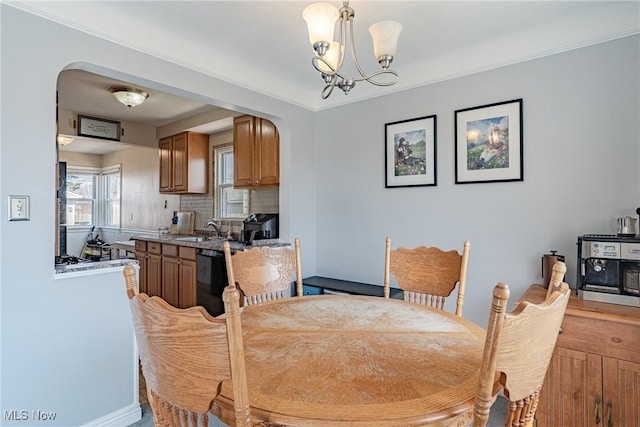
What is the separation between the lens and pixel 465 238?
260 centimetres

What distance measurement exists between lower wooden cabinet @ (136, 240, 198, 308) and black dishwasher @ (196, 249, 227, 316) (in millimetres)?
224

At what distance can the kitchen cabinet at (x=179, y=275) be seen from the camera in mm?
3557

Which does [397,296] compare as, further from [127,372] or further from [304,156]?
[127,372]

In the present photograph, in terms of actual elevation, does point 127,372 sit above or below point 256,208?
below

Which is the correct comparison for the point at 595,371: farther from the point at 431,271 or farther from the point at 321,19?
the point at 321,19

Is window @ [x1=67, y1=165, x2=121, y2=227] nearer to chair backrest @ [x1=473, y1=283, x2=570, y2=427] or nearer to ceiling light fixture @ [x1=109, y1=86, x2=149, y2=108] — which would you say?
ceiling light fixture @ [x1=109, y1=86, x2=149, y2=108]

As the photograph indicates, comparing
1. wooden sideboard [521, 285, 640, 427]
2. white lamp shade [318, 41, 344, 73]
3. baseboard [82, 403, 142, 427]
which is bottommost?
baseboard [82, 403, 142, 427]

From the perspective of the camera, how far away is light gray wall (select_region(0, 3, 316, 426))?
5.40 feet

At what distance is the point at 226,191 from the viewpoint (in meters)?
4.69

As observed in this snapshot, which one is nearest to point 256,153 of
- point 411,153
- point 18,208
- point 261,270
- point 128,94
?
point 128,94

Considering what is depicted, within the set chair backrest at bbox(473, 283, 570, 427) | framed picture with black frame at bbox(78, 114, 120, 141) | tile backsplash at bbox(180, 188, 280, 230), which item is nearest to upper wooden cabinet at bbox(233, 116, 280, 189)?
tile backsplash at bbox(180, 188, 280, 230)

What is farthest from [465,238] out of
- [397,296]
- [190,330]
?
[190,330]

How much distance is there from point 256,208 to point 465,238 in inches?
98.9

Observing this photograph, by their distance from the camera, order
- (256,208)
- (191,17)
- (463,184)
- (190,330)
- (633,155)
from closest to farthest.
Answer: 1. (190,330)
2. (633,155)
3. (191,17)
4. (463,184)
5. (256,208)
